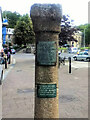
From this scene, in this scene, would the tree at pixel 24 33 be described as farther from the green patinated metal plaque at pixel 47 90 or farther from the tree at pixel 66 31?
the green patinated metal plaque at pixel 47 90

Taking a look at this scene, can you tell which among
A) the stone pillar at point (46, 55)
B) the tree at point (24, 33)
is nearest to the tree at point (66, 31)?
the stone pillar at point (46, 55)

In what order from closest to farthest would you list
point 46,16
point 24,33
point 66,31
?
point 46,16 → point 66,31 → point 24,33

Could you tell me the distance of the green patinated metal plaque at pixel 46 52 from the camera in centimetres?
377

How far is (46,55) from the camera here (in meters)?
3.79

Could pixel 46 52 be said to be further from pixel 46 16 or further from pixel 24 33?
pixel 24 33

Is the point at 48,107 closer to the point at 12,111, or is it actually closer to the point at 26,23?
the point at 12,111

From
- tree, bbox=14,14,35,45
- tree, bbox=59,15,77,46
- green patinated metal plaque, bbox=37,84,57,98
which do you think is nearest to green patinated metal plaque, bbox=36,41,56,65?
green patinated metal plaque, bbox=37,84,57,98

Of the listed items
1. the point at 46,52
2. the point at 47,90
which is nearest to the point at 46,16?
the point at 46,52

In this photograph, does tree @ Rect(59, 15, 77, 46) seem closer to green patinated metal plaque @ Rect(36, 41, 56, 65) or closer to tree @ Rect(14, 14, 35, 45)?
green patinated metal plaque @ Rect(36, 41, 56, 65)

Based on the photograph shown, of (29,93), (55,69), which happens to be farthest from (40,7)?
(29,93)

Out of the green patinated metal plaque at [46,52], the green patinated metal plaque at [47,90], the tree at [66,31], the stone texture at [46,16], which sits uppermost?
the tree at [66,31]

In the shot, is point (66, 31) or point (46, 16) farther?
point (66, 31)

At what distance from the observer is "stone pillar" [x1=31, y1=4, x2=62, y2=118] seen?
3.72 metres

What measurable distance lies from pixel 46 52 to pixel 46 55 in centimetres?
5
